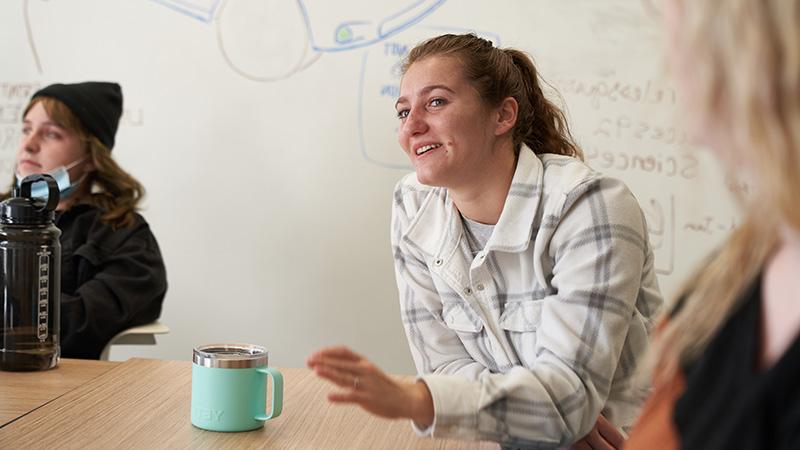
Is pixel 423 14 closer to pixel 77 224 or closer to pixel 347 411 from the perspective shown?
pixel 77 224

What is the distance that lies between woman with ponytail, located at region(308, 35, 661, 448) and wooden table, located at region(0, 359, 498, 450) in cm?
13

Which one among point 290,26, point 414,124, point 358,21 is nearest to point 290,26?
point 290,26

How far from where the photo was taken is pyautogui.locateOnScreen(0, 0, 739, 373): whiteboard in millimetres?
2400

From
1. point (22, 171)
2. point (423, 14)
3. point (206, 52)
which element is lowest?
point (22, 171)

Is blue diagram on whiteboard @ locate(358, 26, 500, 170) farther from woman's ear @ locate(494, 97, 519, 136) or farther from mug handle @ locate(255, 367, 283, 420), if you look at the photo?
mug handle @ locate(255, 367, 283, 420)

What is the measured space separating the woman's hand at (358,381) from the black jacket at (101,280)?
125 centimetres

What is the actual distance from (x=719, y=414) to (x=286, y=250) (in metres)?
1.97

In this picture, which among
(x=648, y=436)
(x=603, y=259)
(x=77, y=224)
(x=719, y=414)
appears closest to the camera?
(x=719, y=414)

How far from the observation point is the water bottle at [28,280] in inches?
59.6

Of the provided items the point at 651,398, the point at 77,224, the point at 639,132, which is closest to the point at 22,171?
the point at 77,224

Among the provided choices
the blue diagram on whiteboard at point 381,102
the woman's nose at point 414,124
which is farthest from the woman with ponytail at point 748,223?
the blue diagram on whiteboard at point 381,102

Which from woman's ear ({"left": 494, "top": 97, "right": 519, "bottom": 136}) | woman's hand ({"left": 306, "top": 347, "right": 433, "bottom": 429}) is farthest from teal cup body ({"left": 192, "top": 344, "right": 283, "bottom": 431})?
woman's ear ({"left": 494, "top": 97, "right": 519, "bottom": 136})

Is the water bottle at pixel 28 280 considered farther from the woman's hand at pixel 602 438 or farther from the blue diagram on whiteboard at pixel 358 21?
the blue diagram on whiteboard at pixel 358 21

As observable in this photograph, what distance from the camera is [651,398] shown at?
86cm
